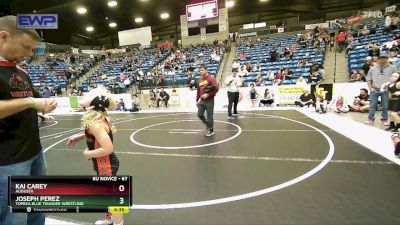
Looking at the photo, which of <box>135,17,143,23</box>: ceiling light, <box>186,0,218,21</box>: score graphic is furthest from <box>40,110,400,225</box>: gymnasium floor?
<box>135,17,143,23</box>: ceiling light

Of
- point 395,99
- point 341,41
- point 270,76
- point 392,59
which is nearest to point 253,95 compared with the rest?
point 270,76

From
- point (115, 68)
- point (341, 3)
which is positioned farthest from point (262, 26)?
point (115, 68)

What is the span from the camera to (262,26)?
3525 cm

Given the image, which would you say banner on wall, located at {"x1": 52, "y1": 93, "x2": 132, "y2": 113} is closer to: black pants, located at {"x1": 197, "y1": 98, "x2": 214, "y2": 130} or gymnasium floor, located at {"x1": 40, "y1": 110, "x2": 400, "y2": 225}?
gymnasium floor, located at {"x1": 40, "y1": 110, "x2": 400, "y2": 225}

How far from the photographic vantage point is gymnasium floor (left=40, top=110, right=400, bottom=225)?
3096 millimetres

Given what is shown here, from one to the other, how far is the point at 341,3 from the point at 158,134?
35709mm

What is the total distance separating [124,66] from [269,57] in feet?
51.9

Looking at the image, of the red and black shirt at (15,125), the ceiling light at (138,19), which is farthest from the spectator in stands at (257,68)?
the ceiling light at (138,19)

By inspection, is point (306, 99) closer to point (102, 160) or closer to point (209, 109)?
point (209, 109)

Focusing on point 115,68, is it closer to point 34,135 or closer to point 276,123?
point 276,123

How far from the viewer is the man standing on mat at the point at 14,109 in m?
1.94

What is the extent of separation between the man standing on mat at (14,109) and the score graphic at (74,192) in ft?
1.26

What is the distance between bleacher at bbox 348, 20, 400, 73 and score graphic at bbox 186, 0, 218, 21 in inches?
553

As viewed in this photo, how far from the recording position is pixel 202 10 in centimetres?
2905
